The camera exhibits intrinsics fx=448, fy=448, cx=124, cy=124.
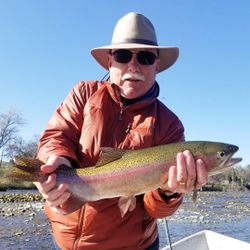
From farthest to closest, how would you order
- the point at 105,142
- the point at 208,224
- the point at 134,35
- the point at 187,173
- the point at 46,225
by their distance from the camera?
the point at 208,224, the point at 46,225, the point at 134,35, the point at 105,142, the point at 187,173

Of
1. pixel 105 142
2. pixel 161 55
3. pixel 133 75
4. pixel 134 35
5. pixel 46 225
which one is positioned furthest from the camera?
pixel 46 225

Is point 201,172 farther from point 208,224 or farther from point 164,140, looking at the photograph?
point 208,224

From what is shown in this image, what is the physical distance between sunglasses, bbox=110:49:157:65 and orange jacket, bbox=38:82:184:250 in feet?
0.86

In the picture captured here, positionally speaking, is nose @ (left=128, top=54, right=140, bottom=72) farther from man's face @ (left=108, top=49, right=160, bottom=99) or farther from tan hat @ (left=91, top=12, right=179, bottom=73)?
tan hat @ (left=91, top=12, right=179, bottom=73)

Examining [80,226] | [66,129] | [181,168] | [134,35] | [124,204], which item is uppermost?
[134,35]

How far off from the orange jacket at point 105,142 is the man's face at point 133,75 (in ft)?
0.29

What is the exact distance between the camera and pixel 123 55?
13.7 feet

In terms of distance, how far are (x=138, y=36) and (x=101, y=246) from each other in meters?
1.97

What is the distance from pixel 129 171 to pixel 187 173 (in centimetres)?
51

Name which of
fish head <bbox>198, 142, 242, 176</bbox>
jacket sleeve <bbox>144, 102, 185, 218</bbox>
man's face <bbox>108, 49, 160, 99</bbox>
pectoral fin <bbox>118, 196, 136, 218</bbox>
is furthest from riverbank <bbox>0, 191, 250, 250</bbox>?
fish head <bbox>198, 142, 242, 176</bbox>

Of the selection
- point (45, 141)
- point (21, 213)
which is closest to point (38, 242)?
point (21, 213)

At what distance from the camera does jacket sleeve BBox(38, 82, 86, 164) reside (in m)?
3.86

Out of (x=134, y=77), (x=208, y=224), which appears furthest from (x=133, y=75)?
(x=208, y=224)

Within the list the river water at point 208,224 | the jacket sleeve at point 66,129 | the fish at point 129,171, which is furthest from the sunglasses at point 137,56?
the river water at point 208,224
